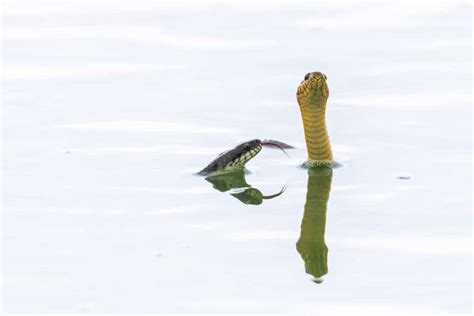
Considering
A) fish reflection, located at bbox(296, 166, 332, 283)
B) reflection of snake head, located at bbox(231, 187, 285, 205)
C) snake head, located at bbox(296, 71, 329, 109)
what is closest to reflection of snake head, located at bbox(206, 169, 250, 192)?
reflection of snake head, located at bbox(231, 187, 285, 205)

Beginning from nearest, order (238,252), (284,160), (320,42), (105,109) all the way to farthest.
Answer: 1. (238,252)
2. (284,160)
3. (105,109)
4. (320,42)

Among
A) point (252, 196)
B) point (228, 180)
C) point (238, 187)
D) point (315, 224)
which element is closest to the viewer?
point (315, 224)

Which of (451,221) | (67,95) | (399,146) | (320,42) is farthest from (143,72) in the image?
(451,221)

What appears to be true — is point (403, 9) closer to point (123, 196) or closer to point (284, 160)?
point (284, 160)

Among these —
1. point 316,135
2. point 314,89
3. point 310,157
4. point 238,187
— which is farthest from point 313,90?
point 238,187

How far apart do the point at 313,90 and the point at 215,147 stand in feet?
4.26

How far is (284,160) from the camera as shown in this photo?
38.7 feet

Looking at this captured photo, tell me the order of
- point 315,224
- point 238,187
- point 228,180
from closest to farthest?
1. point 315,224
2. point 238,187
3. point 228,180

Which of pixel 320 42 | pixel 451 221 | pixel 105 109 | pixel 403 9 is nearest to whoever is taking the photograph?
pixel 451 221

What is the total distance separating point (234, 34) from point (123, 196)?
5.69 meters

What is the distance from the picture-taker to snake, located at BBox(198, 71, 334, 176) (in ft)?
36.6

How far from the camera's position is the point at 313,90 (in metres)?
11.1

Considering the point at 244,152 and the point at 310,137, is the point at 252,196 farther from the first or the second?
the point at 310,137

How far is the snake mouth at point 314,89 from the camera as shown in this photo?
11.1 m
